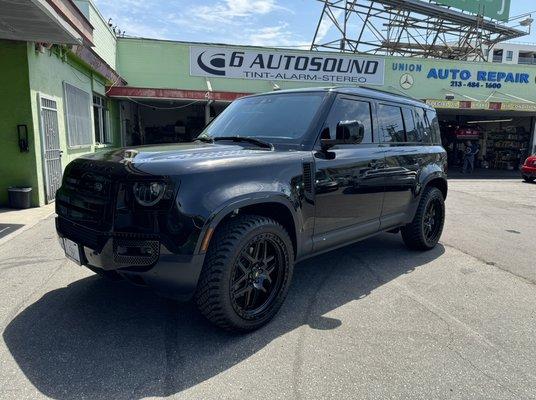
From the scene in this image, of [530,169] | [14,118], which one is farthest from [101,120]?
[530,169]

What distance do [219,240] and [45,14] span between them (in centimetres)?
550

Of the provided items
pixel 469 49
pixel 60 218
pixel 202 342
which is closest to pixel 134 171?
pixel 60 218

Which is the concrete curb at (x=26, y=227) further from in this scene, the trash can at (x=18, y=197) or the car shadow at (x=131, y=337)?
the car shadow at (x=131, y=337)

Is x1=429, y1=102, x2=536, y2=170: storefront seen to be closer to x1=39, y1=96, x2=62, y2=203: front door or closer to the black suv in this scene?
x1=39, y1=96, x2=62, y2=203: front door

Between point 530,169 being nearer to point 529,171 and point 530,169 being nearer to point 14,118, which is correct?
point 529,171

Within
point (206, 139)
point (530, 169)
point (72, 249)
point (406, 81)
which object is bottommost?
point (530, 169)

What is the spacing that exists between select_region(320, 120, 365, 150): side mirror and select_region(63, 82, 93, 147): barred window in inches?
332

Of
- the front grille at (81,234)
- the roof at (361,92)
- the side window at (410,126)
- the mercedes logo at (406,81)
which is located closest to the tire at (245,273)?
the front grille at (81,234)

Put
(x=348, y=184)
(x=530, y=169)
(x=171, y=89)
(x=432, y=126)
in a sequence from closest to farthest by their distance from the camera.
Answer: (x=348, y=184), (x=432, y=126), (x=171, y=89), (x=530, y=169)

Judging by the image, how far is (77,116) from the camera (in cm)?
1095

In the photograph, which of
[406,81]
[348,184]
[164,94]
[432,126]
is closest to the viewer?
[348,184]

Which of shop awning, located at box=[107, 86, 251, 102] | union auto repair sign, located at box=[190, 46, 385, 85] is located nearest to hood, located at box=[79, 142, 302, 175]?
shop awning, located at box=[107, 86, 251, 102]

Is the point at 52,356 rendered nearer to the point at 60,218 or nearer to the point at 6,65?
the point at 60,218

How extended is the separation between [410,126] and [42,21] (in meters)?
6.02
